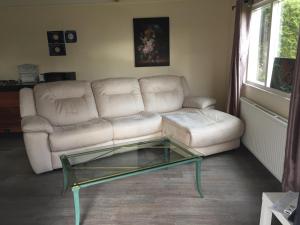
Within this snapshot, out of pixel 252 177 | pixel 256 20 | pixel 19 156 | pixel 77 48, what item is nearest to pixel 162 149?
pixel 252 177

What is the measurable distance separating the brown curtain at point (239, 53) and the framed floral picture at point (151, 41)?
130 centimetres

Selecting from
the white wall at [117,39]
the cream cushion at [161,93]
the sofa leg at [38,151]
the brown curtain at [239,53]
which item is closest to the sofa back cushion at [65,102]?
the sofa leg at [38,151]

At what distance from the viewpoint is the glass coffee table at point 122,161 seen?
1863mm

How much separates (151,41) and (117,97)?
1.42 meters

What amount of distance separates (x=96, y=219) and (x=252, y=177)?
157cm

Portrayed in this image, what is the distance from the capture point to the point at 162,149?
2424 mm

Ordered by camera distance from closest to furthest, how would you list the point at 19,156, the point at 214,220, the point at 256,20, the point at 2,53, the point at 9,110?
the point at 214,220
the point at 19,156
the point at 256,20
the point at 9,110
the point at 2,53

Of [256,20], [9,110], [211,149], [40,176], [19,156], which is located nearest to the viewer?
[40,176]

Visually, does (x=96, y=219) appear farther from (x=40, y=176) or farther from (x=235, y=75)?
(x=235, y=75)

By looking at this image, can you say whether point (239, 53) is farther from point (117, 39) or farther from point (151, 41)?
point (117, 39)

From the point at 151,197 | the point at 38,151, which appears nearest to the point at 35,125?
the point at 38,151

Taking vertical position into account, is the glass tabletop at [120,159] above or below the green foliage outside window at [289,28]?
below

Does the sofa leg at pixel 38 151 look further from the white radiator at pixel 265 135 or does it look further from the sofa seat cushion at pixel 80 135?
the white radiator at pixel 265 135

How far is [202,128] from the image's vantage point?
2717 mm
